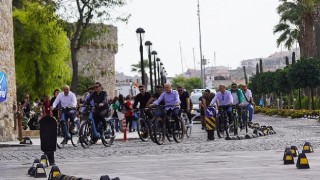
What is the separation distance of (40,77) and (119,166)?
41719mm

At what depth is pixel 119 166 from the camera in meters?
13.9

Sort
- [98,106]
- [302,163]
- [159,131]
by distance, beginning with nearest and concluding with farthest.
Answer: [302,163] < [98,106] < [159,131]

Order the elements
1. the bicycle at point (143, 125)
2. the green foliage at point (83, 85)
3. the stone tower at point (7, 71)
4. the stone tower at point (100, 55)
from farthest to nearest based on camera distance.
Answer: the stone tower at point (100, 55)
the green foliage at point (83, 85)
the stone tower at point (7, 71)
the bicycle at point (143, 125)

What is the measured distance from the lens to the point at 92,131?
2119 centimetres

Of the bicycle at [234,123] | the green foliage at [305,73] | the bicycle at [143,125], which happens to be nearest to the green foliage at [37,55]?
the green foliage at [305,73]

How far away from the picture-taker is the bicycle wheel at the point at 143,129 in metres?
23.1

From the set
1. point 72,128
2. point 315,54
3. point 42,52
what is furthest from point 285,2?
point 72,128

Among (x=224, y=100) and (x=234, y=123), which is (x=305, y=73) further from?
(x=224, y=100)

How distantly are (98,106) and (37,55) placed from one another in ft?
111

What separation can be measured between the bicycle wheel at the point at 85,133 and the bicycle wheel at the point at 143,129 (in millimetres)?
2144

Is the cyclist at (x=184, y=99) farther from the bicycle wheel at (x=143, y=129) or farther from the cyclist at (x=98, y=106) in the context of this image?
the cyclist at (x=98, y=106)

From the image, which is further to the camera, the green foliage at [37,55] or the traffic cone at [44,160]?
the green foliage at [37,55]

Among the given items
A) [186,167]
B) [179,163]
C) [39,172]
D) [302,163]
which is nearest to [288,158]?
[302,163]

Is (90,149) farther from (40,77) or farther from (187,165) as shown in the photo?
(40,77)
